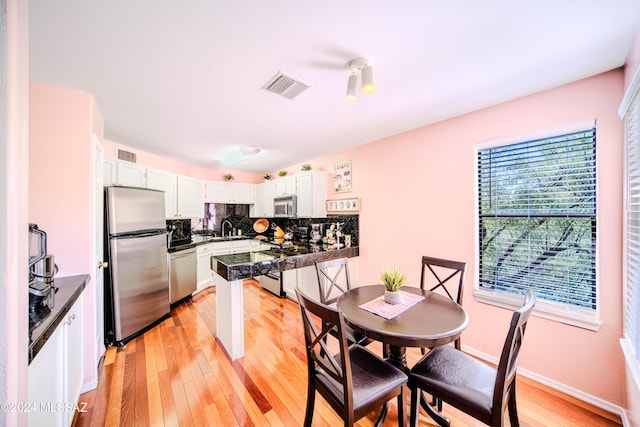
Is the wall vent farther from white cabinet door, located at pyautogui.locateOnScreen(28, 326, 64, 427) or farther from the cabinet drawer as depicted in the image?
white cabinet door, located at pyautogui.locateOnScreen(28, 326, 64, 427)

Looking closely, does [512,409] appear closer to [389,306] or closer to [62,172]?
[389,306]

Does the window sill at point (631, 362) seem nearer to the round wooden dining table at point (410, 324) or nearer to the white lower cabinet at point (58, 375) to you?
the round wooden dining table at point (410, 324)

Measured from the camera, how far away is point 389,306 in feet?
5.43

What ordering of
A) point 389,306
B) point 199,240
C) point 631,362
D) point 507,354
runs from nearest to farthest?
point 507,354 < point 631,362 < point 389,306 < point 199,240

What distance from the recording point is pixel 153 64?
1559 mm

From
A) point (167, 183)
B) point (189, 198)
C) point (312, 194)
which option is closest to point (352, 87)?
point (312, 194)

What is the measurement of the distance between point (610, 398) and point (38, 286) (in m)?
3.89

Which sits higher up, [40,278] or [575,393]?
[40,278]

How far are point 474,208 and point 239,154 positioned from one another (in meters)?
3.16

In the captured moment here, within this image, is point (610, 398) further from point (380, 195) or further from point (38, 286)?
point (38, 286)

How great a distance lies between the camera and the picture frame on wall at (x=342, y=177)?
3576 mm

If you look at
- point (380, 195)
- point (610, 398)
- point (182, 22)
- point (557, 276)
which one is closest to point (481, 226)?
point (557, 276)

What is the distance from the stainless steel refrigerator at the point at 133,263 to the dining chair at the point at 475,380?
9.41 ft

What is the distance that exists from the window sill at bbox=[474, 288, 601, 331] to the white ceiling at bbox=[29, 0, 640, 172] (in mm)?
1741
